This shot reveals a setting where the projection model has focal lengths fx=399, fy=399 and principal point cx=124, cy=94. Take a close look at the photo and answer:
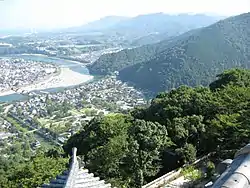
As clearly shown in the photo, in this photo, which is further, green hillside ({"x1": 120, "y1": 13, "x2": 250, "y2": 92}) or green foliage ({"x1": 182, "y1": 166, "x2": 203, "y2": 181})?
green hillside ({"x1": 120, "y1": 13, "x2": 250, "y2": 92})

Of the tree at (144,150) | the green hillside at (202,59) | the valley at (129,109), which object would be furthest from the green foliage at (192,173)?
the green hillside at (202,59)

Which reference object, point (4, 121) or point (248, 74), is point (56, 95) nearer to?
point (4, 121)

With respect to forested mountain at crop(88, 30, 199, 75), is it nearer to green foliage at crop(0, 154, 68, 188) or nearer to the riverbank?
the riverbank

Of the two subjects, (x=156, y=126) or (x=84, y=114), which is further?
(x=84, y=114)

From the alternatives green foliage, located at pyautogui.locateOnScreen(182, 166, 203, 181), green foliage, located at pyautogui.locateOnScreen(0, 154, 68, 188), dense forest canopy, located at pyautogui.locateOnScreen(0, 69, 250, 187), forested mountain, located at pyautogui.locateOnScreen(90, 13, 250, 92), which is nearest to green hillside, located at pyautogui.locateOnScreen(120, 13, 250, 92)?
forested mountain, located at pyautogui.locateOnScreen(90, 13, 250, 92)

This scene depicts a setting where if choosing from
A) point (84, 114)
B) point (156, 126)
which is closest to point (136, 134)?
point (156, 126)
